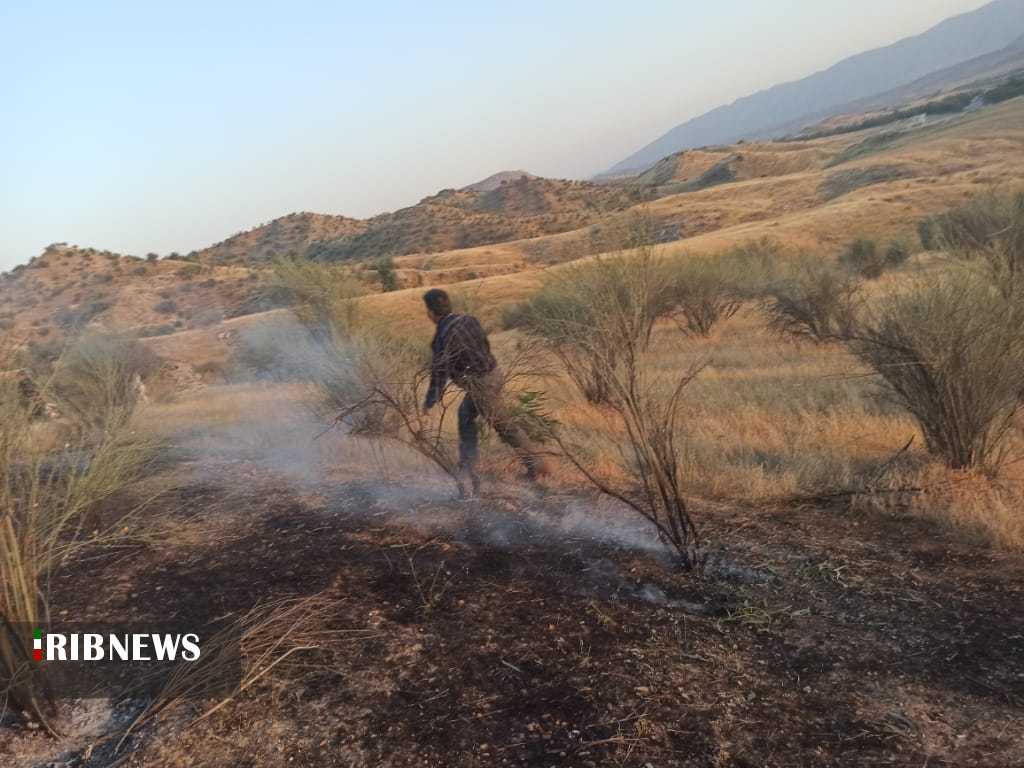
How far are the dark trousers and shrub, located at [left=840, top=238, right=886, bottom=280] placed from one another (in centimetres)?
1565

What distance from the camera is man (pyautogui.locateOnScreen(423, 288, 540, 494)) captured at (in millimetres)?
5438

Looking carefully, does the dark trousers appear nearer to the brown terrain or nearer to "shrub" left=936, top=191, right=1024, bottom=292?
the brown terrain

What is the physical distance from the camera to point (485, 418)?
553cm

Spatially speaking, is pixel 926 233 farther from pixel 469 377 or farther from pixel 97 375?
pixel 97 375

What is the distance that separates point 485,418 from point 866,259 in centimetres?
1833

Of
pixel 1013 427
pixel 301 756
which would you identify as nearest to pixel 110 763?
pixel 301 756

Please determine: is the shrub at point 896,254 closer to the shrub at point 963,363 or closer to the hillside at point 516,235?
the hillside at point 516,235

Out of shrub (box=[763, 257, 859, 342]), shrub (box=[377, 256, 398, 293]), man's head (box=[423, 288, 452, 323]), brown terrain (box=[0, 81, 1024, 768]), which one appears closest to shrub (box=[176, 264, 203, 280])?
shrub (box=[377, 256, 398, 293])

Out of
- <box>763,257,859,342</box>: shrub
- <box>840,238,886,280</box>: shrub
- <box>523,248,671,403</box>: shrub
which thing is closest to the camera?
<box>523,248,671,403</box>: shrub

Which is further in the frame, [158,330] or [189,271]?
[189,271]

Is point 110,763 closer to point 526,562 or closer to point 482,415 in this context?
point 526,562

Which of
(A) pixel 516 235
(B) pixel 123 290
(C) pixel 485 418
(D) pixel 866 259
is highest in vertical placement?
(B) pixel 123 290

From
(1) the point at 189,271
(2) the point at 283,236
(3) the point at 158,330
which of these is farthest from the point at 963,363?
(2) the point at 283,236

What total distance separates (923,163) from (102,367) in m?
49.3
